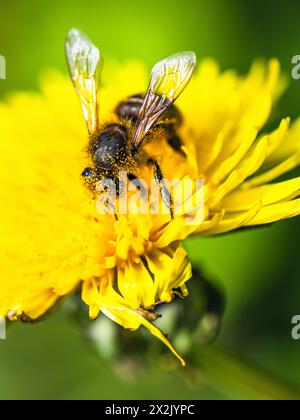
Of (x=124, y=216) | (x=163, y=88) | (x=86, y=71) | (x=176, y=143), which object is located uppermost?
(x=86, y=71)

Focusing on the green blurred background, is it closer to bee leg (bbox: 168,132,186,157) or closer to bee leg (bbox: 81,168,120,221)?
bee leg (bbox: 168,132,186,157)

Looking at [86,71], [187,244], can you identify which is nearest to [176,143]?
[86,71]

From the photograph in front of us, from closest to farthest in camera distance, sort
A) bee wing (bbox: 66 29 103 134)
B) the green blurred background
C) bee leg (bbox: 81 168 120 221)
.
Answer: bee leg (bbox: 81 168 120 221)
bee wing (bbox: 66 29 103 134)
the green blurred background

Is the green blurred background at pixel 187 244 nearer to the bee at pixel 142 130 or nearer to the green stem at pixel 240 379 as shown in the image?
the green stem at pixel 240 379

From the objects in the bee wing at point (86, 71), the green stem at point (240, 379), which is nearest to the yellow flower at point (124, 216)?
the bee wing at point (86, 71)

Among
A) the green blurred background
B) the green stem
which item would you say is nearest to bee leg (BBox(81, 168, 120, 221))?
the green stem

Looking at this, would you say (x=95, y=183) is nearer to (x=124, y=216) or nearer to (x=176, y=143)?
(x=124, y=216)
